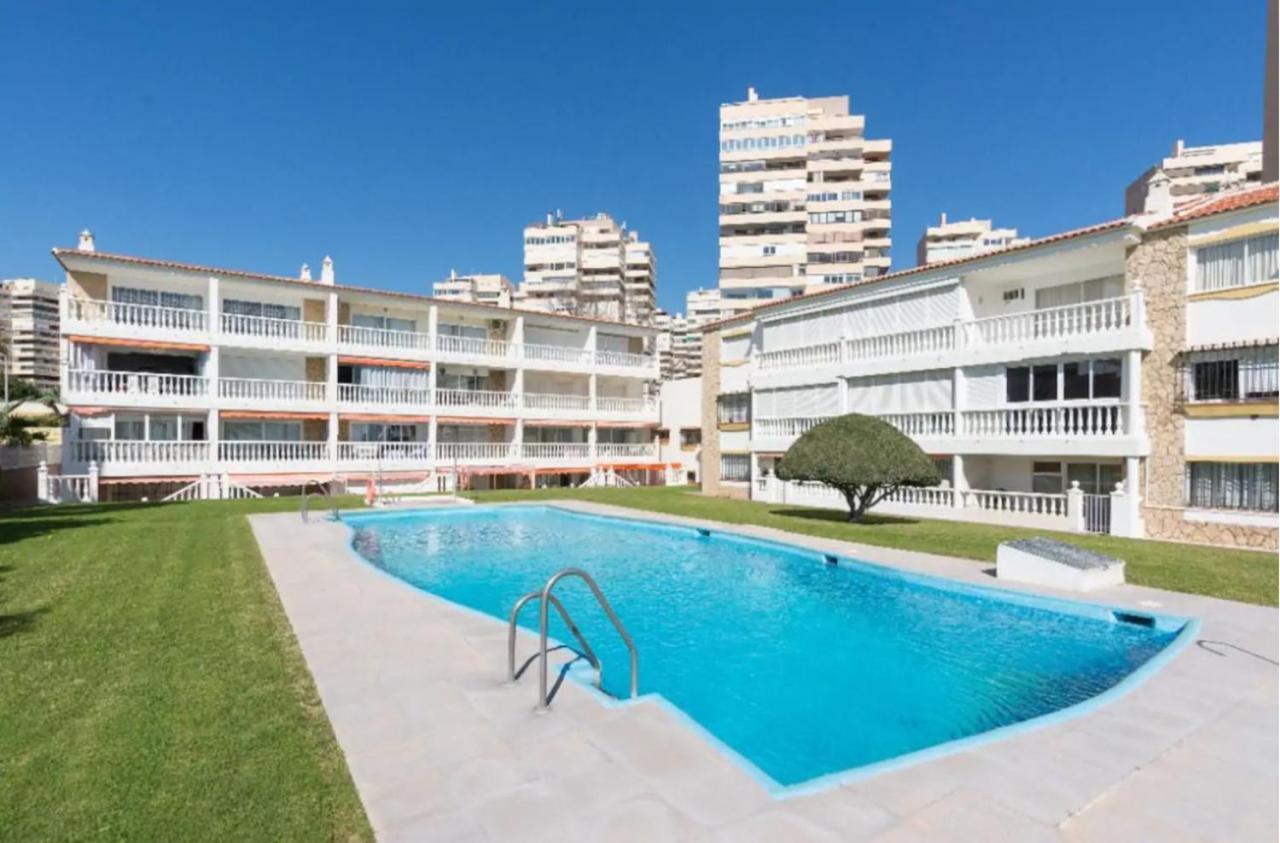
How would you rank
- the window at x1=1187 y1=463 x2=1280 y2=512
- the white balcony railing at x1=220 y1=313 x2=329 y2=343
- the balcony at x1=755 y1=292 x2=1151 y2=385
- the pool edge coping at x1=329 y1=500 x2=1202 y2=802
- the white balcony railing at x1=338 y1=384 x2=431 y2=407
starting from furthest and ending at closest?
1. the white balcony railing at x1=338 y1=384 x2=431 y2=407
2. the white balcony railing at x1=220 y1=313 x2=329 y2=343
3. the balcony at x1=755 y1=292 x2=1151 y2=385
4. the window at x1=1187 y1=463 x2=1280 y2=512
5. the pool edge coping at x1=329 y1=500 x2=1202 y2=802

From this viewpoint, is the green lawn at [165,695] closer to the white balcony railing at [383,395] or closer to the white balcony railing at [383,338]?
the white balcony railing at [383,395]

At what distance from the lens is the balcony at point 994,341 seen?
59.0 ft

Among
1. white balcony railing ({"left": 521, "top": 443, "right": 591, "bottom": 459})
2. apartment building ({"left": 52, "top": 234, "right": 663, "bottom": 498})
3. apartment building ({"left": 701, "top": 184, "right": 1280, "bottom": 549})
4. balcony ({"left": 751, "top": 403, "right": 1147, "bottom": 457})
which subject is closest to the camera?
apartment building ({"left": 701, "top": 184, "right": 1280, "bottom": 549})

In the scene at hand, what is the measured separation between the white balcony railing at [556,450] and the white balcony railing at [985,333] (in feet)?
44.1

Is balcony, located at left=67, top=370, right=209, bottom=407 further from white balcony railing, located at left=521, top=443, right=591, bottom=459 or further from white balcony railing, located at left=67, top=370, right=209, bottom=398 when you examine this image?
white balcony railing, located at left=521, top=443, right=591, bottom=459

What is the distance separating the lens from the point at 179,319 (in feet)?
88.4

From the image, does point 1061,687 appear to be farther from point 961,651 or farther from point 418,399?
point 418,399

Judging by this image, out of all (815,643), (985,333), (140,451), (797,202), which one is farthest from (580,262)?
(815,643)

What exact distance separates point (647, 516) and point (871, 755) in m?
15.6

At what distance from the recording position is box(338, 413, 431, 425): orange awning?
3041 cm

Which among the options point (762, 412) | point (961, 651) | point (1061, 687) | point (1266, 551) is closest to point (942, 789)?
point (1061, 687)

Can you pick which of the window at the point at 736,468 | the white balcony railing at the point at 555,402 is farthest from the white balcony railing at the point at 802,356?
the white balcony railing at the point at 555,402

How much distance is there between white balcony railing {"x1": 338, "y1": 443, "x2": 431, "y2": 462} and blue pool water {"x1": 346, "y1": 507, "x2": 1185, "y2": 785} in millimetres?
14622

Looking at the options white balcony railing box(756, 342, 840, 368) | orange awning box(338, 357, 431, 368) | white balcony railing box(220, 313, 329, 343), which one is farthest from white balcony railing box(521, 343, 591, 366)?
white balcony railing box(756, 342, 840, 368)
